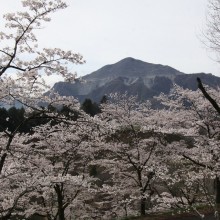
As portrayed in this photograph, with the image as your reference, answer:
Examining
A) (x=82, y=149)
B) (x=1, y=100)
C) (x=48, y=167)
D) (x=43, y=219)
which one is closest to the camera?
(x=1, y=100)

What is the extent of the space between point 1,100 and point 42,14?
2.83 m

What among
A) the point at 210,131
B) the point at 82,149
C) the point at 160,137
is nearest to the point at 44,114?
the point at 82,149

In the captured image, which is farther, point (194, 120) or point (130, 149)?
point (194, 120)

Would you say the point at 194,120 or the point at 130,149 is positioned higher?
the point at 194,120

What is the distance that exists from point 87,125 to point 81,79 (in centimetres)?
142

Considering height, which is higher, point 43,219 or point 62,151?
point 62,151

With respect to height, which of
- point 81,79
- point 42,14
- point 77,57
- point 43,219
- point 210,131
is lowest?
point 43,219

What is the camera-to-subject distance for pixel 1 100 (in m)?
10.4

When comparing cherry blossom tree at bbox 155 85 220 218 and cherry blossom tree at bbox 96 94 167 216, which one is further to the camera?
cherry blossom tree at bbox 155 85 220 218

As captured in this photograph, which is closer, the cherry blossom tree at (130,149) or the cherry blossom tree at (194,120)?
the cherry blossom tree at (130,149)

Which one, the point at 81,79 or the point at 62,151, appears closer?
the point at 81,79

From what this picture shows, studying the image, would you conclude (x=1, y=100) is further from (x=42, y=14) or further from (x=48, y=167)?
(x=48, y=167)

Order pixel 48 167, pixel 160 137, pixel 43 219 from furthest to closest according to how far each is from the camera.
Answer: pixel 43 219, pixel 160 137, pixel 48 167

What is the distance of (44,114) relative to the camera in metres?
10.2
